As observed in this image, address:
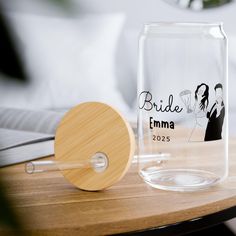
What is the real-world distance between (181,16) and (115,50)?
2.21ft

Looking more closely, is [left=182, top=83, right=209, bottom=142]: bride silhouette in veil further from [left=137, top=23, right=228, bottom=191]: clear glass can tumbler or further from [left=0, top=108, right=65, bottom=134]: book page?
[left=0, top=108, right=65, bottom=134]: book page

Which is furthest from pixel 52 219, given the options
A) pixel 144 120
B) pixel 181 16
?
pixel 181 16

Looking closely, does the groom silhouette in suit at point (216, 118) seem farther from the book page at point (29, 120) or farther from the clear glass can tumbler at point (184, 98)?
the book page at point (29, 120)

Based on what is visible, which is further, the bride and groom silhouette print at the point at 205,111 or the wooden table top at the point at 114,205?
the bride and groom silhouette print at the point at 205,111

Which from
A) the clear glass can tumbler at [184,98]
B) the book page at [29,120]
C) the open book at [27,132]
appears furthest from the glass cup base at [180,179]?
the book page at [29,120]

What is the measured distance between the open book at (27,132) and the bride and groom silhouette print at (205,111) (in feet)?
1.01

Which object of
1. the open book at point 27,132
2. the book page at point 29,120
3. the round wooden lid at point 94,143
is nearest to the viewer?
the round wooden lid at point 94,143

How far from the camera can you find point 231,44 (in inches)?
110

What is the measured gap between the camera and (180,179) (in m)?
0.83

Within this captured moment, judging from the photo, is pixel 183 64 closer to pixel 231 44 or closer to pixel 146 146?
pixel 146 146

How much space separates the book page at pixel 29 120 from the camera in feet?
4.37

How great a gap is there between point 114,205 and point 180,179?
136 millimetres

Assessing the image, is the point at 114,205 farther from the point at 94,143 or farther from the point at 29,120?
the point at 29,120

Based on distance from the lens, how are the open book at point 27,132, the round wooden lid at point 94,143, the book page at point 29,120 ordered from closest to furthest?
1. the round wooden lid at point 94,143
2. the open book at point 27,132
3. the book page at point 29,120
